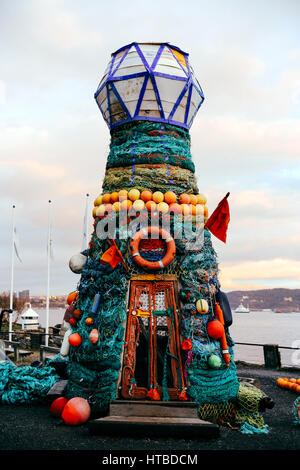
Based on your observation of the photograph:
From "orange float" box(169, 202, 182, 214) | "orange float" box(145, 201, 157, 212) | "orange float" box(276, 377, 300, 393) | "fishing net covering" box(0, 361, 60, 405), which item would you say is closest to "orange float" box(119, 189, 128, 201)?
"orange float" box(145, 201, 157, 212)

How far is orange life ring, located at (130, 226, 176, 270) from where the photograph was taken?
7.61 m

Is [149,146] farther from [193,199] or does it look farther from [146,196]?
[193,199]

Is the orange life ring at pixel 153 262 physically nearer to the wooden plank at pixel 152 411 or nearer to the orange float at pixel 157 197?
the orange float at pixel 157 197

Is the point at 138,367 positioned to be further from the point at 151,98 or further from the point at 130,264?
the point at 151,98

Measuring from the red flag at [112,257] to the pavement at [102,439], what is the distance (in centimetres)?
323

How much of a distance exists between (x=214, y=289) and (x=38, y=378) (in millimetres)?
5178

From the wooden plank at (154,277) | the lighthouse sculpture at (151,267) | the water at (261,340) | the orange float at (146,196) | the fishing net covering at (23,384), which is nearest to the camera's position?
the lighthouse sculpture at (151,267)

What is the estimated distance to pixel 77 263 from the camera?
8.97 metres

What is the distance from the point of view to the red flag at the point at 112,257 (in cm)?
763

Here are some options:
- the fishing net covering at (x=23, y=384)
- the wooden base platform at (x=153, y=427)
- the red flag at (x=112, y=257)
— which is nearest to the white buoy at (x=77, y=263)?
the red flag at (x=112, y=257)

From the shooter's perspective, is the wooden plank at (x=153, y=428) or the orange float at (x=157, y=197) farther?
the orange float at (x=157, y=197)

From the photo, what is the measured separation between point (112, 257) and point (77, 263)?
167 cm

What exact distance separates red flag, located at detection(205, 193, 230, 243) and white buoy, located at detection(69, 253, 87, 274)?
3358 millimetres
